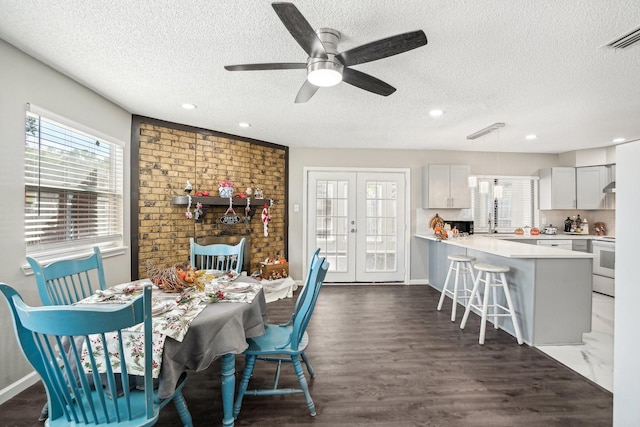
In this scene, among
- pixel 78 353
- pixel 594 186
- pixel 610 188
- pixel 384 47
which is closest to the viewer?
pixel 78 353

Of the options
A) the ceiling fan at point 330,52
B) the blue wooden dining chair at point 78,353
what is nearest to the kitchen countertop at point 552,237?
the ceiling fan at point 330,52

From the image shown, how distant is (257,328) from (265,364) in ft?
2.92

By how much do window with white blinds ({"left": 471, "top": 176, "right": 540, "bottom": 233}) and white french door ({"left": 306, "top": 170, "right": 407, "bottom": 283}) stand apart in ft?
4.73

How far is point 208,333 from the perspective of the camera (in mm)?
1480

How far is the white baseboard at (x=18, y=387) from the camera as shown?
198 cm

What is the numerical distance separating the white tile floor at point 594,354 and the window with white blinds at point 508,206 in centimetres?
224

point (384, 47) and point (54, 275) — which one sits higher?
point (384, 47)

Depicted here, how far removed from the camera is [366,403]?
1.99 m

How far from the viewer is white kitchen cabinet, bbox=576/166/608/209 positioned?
16.2 feet


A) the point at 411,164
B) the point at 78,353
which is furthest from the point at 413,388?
the point at 411,164

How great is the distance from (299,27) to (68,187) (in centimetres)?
248

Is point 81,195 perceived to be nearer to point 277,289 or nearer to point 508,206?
point 277,289

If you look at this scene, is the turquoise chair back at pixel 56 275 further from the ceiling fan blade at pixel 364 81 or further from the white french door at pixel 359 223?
the white french door at pixel 359 223

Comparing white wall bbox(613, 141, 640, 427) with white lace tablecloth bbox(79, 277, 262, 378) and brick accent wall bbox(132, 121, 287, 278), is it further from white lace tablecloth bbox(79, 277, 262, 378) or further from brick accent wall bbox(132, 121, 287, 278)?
brick accent wall bbox(132, 121, 287, 278)
